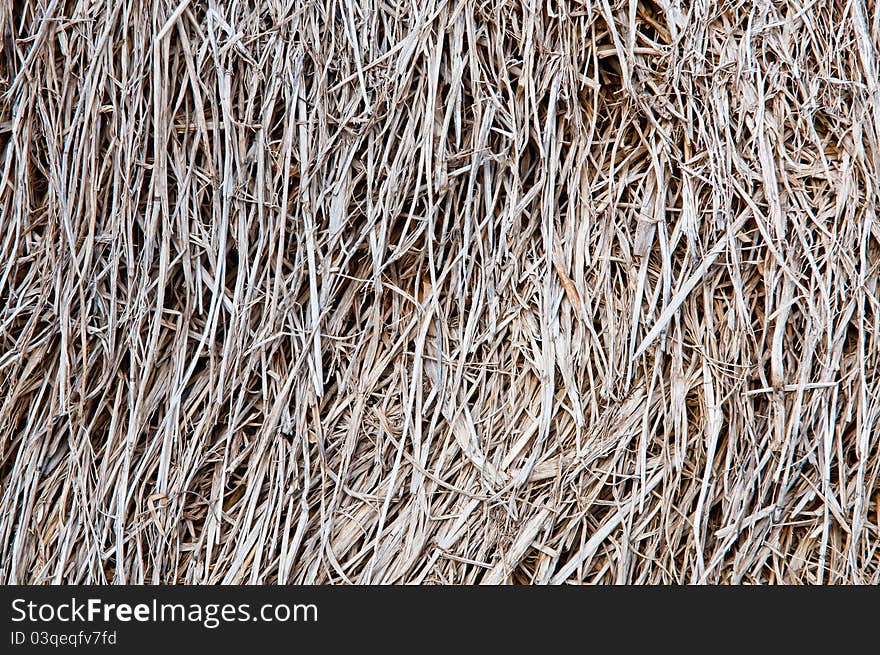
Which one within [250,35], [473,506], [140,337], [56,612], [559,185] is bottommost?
[56,612]

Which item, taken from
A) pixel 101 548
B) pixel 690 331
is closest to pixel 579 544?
pixel 690 331

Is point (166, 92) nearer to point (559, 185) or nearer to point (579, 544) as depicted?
point (559, 185)

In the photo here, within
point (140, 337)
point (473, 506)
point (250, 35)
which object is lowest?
point (473, 506)

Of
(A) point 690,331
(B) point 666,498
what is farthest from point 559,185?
(B) point 666,498

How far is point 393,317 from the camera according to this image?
2.77 ft

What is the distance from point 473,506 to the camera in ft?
2.69

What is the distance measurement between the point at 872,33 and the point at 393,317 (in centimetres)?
62

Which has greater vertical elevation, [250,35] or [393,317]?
[250,35]

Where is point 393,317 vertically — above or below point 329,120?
below

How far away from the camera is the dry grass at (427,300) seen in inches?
32.1

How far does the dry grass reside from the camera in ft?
2.67

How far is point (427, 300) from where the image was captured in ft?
2.72

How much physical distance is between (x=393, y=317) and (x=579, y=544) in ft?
1.04

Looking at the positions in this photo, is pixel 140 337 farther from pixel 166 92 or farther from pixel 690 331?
pixel 690 331
